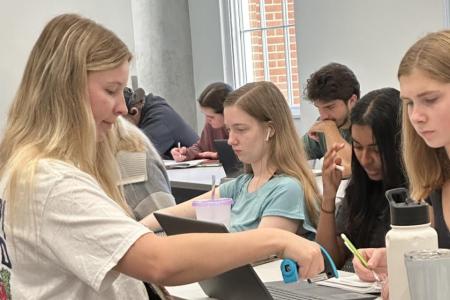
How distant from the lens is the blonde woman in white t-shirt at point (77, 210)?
4.90 feet

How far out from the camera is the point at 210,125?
5.66 metres

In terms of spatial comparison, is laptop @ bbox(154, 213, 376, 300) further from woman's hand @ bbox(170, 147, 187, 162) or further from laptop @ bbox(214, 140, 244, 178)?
woman's hand @ bbox(170, 147, 187, 162)

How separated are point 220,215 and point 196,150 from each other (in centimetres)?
302

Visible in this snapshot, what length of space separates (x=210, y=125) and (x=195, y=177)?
1.04m

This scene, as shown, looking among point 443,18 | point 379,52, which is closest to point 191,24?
point 379,52

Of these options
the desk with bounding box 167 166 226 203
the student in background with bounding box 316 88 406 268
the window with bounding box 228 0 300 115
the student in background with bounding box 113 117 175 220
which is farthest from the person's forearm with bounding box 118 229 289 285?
the window with bounding box 228 0 300 115

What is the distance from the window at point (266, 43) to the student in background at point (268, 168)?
178 inches

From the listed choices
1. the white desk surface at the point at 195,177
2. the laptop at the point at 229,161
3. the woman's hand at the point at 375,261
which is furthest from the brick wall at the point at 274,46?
the woman's hand at the point at 375,261

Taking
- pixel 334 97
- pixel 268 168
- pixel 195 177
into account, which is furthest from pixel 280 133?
pixel 195 177

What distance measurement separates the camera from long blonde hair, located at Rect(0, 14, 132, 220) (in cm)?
160

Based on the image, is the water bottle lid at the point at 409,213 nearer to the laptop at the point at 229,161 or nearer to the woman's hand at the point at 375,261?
the woman's hand at the point at 375,261

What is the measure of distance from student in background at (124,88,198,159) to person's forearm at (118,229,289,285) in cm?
415

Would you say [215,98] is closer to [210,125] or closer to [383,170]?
[210,125]

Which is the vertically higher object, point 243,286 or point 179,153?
point 243,286
